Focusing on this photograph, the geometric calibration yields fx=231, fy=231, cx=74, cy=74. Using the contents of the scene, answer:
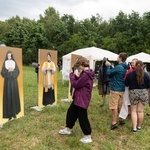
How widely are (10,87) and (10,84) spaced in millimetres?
68

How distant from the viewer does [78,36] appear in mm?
33250

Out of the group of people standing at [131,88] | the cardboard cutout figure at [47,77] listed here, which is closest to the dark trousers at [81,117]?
the group of people standing at [131,88]

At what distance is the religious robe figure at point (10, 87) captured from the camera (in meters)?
5.08

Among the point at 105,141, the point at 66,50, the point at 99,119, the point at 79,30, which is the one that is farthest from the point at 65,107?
the point at 79,30

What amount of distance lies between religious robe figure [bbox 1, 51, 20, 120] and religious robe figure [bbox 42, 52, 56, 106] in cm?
126

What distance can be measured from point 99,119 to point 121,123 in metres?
0.60

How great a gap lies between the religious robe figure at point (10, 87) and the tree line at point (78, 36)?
22533 millimetres

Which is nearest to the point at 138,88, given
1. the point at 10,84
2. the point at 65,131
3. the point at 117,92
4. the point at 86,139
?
the point at 117,92

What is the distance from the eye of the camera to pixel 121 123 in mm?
5473

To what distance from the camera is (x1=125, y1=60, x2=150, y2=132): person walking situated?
4.69 m

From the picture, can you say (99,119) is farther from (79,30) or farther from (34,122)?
(79,30)

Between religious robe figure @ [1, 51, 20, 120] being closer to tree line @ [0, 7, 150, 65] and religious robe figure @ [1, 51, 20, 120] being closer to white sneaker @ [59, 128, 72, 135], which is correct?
white sneaker @ [59, 128, 72, 135]

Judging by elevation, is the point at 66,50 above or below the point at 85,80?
above

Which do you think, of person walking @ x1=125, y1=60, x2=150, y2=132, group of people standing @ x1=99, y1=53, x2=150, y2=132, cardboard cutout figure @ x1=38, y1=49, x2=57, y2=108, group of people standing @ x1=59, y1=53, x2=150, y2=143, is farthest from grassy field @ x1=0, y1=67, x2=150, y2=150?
cardboard cutout figure @ x1=38, y1=49, x2=57, y2=108
